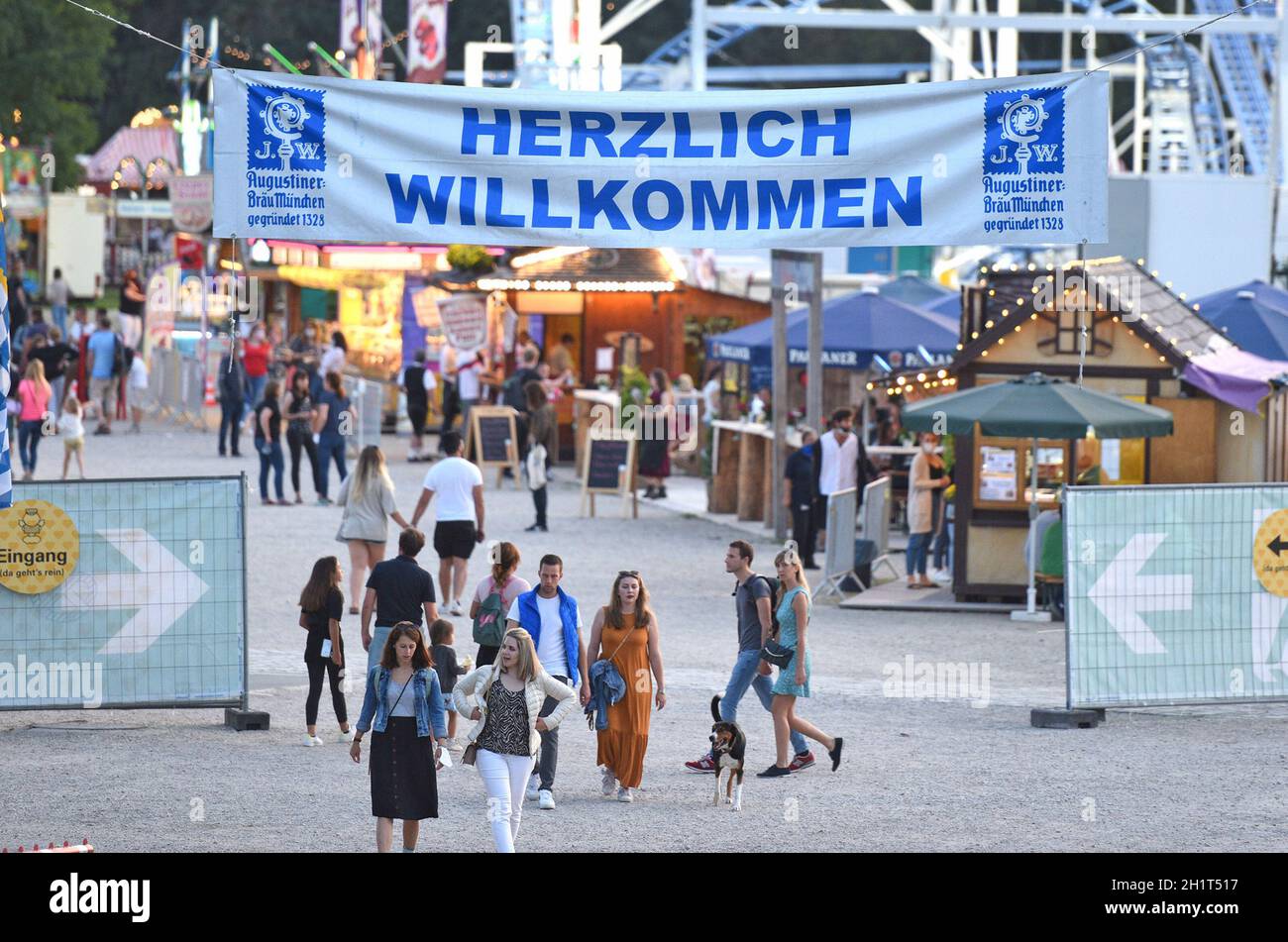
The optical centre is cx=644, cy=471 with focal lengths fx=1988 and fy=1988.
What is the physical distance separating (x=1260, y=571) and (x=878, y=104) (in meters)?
6.04

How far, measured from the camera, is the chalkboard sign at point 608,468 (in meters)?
25.2

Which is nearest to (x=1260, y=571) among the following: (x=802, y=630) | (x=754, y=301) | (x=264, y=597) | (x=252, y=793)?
(x=802, y=630)

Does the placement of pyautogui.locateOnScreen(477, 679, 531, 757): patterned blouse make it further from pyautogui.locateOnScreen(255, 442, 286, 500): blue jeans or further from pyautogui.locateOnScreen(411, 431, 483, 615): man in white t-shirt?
pyautogui.locateOnScreen(255, 442, 286, 500): blue jeans

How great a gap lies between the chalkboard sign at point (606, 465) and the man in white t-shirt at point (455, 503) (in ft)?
27.2

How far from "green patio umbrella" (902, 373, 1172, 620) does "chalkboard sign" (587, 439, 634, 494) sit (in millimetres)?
7660

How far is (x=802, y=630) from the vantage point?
38.5 feet

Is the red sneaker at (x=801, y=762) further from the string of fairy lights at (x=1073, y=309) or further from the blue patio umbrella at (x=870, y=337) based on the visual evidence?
the blue patio umbrella at (x=870, y=337)

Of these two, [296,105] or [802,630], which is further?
[802,630]

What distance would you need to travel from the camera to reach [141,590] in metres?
12.6

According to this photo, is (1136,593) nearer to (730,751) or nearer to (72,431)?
(730,751)

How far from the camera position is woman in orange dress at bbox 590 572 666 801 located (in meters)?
11.1

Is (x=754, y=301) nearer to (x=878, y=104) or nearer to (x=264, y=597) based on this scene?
(x=264, y=597)

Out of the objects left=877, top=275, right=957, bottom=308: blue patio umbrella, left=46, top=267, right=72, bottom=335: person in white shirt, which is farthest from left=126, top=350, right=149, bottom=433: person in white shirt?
left=877, top=275, right=957, bottom=308: blue patio umbrella

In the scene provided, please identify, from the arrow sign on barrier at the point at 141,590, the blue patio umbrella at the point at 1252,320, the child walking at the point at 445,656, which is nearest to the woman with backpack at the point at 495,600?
the child walking at the point at 445,656
